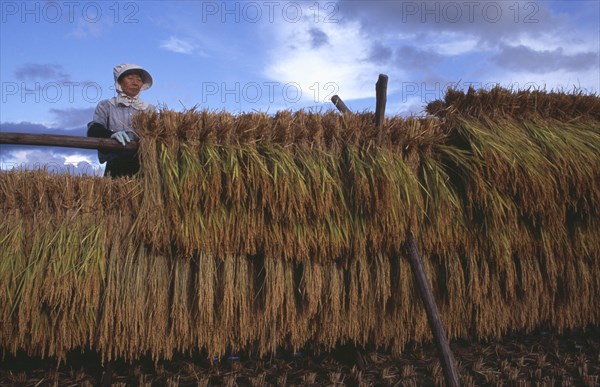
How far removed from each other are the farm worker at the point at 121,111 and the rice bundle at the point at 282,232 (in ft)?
2.01

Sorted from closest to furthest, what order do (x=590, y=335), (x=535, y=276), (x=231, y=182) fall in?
(x=231, y=182) < (x=535, y=276) < (x=590, y=335)

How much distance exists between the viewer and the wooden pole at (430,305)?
3355 mm

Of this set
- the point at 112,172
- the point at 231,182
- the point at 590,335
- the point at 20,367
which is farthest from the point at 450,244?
the point at 20,367

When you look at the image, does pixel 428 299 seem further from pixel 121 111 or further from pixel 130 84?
pixel 130 84

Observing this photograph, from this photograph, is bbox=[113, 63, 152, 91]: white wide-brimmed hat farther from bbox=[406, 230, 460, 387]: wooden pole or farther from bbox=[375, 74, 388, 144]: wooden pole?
bbox=[406, 230, 460, 387]: wooden pole

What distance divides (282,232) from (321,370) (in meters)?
1.05

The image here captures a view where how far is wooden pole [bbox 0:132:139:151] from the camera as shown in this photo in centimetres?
335

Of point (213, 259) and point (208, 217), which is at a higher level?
point (208, 217)

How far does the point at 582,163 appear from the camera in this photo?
12.8 ft

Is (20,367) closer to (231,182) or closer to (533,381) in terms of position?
(231,182)

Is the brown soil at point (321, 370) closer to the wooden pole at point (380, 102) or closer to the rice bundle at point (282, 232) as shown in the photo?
the rice bundle at point (282, 232)

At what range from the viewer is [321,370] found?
3.82 meters

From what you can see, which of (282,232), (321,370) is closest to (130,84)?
(282,232)

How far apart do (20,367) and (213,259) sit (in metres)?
1.49
